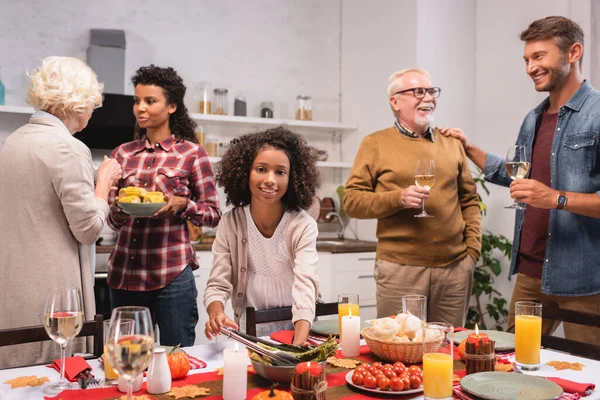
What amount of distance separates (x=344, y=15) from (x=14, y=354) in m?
4.28

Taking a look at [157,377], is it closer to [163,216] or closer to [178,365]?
[178,365]

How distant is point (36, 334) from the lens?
1.75 meters

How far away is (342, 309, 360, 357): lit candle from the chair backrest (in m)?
0.74

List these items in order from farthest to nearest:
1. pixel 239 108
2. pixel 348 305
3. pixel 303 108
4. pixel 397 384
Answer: pixel 303 108, pixel 239 108, pixel 348 305, pixel 397 384

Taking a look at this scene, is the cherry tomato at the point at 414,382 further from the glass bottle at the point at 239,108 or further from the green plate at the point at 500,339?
the glass bottle at the point at 239,108

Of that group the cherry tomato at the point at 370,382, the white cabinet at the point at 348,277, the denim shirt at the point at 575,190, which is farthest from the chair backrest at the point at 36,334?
the white cabinet at the point at 348,277

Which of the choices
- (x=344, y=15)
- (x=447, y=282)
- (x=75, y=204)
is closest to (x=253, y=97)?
(x=344, y=15)

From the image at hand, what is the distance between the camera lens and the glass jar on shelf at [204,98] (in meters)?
4.73

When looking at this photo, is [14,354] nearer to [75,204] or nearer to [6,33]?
[75,204]

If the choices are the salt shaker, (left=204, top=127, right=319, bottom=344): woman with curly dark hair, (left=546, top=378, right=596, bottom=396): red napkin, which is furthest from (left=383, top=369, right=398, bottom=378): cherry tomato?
(left=204, top=127, right=319, bottom=344): woman with curly dark hair

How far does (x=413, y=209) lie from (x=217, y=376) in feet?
4.92

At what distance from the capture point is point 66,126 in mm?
2232

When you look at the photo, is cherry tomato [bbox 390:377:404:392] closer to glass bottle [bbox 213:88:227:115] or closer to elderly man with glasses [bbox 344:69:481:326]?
elderly man with glasses [bbox 344:69:481:326]

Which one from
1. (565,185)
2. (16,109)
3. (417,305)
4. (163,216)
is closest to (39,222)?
(163,216)
